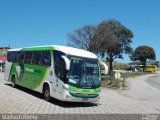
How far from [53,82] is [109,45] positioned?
120ft

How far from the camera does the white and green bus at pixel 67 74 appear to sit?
1636 cm

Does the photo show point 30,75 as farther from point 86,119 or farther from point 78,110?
point 86,119

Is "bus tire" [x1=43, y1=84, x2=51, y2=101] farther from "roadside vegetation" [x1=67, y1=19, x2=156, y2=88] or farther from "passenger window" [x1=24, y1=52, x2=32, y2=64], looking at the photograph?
"roadside vegetation" [x1=67, y1=19, x2=156, y2=88]

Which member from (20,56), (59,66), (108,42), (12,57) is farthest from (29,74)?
(108,42)

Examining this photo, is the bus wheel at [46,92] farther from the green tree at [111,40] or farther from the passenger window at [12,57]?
the green tree at [111,40]

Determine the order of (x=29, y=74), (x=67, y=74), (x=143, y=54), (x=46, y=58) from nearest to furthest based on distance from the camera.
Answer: (x=67, y=74) < (x=46, y=58) < (x=29, y=74) < (x=143, y=54)

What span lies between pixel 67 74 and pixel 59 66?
3.02 feet

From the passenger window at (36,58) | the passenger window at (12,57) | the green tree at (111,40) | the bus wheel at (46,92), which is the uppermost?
the green tree at (111,40)

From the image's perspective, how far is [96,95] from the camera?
17.1 m

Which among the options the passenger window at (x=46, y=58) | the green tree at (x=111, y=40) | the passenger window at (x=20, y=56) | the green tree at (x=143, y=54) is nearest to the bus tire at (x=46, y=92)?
the passenger window at (x=46, y=58)

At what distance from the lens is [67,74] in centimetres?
1631

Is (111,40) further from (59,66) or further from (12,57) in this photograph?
(59,66)

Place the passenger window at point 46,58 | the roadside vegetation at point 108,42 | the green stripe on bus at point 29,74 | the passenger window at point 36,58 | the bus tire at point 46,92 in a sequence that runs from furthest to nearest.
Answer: the roadside vegetation at point 108,42 → the passenger window at point 36,58 → the green stripe on bus at point 29,74 → the passenger window at point 46,58 → the bus tire at point 46,92


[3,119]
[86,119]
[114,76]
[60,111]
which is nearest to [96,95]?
[60,111]
